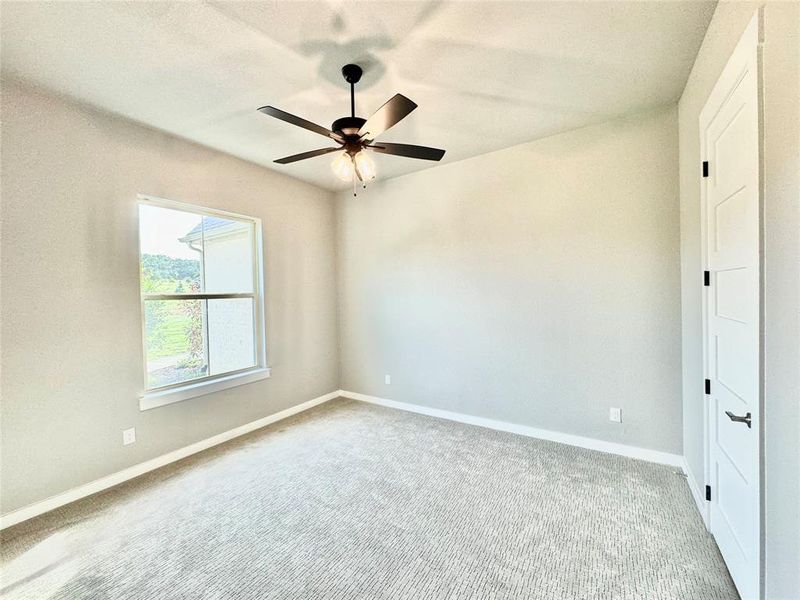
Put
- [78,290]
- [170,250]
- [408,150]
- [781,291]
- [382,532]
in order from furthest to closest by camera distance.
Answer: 1. [170,250]
2. [78,290]
3. [408,150]
4. [382,532]
5. [781,291]

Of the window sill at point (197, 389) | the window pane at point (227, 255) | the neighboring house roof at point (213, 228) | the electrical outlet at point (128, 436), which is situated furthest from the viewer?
the window pane at point (227, 255)

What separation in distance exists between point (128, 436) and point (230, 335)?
3.80 ft

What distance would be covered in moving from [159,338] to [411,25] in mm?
3024

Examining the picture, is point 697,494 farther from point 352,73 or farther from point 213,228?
point 213,228

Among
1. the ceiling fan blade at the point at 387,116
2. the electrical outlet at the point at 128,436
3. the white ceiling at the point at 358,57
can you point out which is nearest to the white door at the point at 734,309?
the white ceiling at the point at 358,57

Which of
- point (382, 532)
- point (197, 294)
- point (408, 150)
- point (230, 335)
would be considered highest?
point (408, 150)

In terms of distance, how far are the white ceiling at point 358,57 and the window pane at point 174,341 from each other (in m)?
1.55

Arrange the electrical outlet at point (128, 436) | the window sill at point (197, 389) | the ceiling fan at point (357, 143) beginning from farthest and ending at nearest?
the window sill at point (197, 389) < the electrical outlet at point (128, 436) < the ceiling fan at point (357, 143)

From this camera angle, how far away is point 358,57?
6.46 feet

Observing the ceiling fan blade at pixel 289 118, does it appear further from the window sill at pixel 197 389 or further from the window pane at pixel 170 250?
the window sill at pixel 197 389

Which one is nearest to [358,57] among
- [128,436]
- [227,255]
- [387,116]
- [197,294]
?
[387,116]

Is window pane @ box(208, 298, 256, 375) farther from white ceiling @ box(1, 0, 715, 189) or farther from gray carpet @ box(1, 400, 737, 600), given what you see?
white ceiling @ box(1, 0, 715, 189)

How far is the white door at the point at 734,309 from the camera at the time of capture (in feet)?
4.17

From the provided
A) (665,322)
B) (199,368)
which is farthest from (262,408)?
(665,322)
